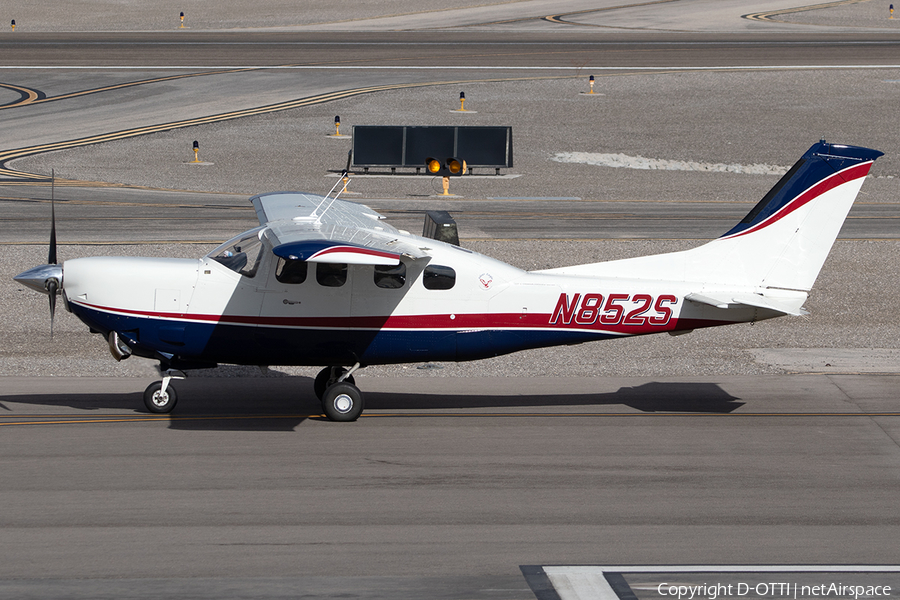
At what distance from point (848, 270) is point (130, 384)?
52.2ft

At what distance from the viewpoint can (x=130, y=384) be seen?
14.5m

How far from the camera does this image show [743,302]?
1248cm

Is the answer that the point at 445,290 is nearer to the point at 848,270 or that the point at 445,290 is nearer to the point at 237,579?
the point at 237,579

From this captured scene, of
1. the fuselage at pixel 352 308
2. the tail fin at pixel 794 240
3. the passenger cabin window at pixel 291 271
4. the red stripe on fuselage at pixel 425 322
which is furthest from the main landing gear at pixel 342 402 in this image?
the tail fin at pixel 794 240

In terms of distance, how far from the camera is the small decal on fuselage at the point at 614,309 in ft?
42.1

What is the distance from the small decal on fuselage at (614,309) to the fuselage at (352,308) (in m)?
0.01

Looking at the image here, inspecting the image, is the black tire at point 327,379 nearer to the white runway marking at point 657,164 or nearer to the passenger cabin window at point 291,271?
the passenger cabin window at point 291,271

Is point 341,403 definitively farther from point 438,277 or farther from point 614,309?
point 614,309

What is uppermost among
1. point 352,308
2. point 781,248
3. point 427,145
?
point 427,145

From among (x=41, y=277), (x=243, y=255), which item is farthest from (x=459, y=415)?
(x=41, y=277)

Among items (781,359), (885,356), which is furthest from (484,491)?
(885,356)

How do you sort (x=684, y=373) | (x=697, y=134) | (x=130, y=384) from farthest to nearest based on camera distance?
1. (x=697, y=134)
2. (x=684, y=373)
3. (x=130, y=384)

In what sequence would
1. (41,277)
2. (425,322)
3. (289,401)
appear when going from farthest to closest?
(289,401) < (425,322) < (41,277)

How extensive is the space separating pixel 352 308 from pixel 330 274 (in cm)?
52
